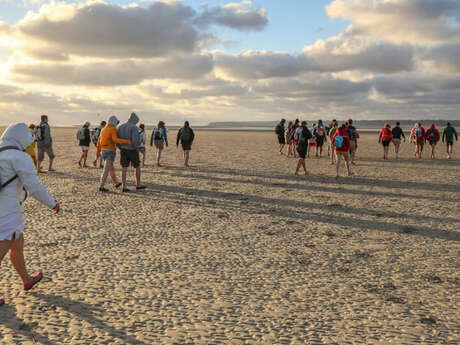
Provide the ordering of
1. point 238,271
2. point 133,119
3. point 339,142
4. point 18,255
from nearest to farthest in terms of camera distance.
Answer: point 18,255 < point 238,271 < point 133,119 < point 339,142

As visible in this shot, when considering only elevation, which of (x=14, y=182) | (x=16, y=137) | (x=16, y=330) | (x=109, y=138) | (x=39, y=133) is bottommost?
(x=16, y=330)

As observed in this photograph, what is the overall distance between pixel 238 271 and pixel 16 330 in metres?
2.71

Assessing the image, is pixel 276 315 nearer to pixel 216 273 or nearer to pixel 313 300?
pixel 313 300

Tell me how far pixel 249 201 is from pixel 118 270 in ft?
17.7

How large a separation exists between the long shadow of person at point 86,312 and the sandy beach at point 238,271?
2 centimetres

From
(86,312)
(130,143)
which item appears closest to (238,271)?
(86,312)

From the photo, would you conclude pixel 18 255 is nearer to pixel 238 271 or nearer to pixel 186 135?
pixel 238 271

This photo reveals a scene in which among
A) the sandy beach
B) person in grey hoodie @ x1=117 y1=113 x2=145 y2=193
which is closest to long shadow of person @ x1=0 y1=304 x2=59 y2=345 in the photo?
the sandy beach

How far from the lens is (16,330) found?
3.81 metres

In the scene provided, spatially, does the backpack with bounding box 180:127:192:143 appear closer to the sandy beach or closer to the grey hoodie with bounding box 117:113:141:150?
the grey hoodie with bounding box 117:113:141:150

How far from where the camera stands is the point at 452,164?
19453 mm

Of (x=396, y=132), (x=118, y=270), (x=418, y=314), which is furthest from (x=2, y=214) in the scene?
(x=396, y=132)

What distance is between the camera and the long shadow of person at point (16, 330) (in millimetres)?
3645

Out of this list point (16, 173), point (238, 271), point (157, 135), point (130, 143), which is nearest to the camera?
point (16, 173)
